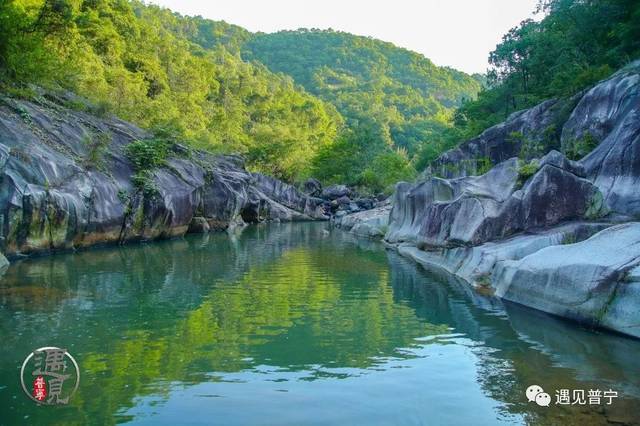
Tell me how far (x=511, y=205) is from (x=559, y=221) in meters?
1.26

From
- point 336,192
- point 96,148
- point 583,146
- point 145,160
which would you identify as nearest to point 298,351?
point 583,146

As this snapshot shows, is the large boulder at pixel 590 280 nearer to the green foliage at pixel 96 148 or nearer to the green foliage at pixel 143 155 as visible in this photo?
the green foliage at pixel 96 148

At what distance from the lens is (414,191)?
24547 mm

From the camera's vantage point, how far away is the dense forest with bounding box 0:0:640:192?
27031mm

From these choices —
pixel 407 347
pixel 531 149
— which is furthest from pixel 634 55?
pixel 407 347

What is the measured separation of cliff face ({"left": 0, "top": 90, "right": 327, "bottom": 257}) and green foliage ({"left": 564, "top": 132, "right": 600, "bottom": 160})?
671 inches

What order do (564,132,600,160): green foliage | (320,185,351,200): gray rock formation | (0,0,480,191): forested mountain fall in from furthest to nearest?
(320,185,351,200): gray rock formation, (0,0,480,191): forested mountain, (564,132,600,160): green foliage

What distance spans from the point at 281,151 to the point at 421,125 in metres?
47.5
